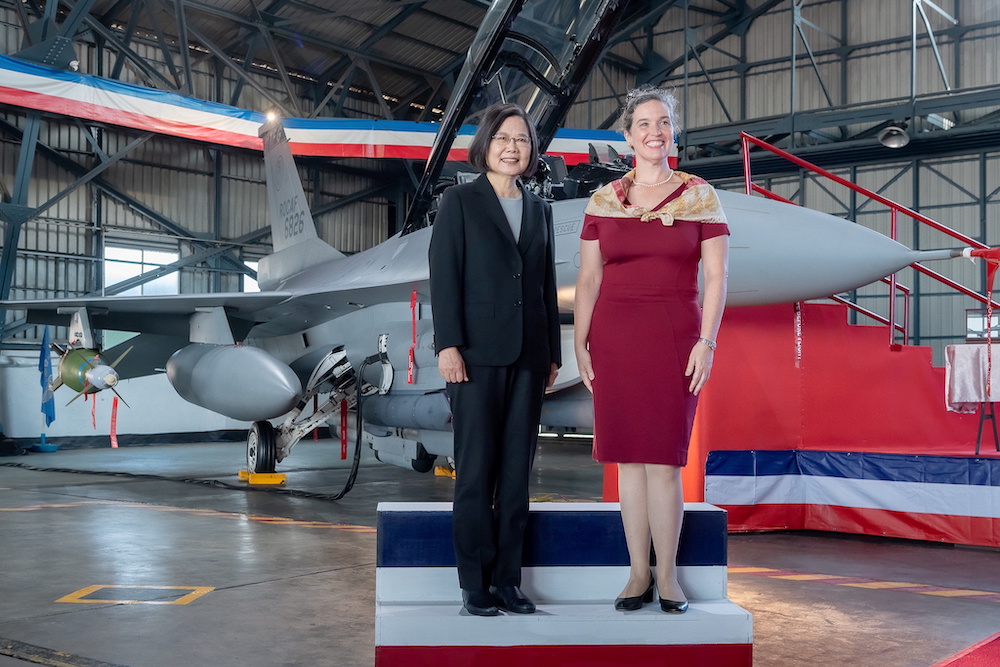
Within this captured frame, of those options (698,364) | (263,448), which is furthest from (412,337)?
(698,364)

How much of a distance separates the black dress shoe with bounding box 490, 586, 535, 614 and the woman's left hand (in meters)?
0.82

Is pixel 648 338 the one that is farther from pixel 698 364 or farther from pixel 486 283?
pixel 486 283

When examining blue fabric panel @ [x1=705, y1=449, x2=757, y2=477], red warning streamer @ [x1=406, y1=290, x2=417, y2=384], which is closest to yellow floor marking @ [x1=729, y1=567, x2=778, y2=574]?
blue fabric panel @ [x1=705, y1=449, x2=757, y2=477]

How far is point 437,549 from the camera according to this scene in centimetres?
285

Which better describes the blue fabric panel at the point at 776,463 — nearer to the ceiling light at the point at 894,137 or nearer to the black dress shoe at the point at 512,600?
the black dress shoe at the point at 512,600

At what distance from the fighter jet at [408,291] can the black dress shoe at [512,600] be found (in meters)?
3.14

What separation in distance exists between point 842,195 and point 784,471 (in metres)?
16.6

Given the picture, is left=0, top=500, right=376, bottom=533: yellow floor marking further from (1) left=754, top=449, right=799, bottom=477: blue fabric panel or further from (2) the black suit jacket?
(2) the black suit jacket

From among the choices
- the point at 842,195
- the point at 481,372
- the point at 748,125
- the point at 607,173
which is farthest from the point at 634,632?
the point at 842,195

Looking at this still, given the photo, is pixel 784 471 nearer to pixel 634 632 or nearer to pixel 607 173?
pixel 607 173

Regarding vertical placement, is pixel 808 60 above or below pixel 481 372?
above

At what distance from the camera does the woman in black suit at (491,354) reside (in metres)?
2.69

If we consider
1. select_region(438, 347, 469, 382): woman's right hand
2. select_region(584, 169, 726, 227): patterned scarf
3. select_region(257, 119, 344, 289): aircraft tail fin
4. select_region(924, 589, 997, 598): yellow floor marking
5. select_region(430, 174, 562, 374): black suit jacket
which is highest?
select_region(257, 119, 344, 289): aircraft tail fin

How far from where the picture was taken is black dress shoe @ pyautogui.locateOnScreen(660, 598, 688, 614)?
8.64 ft
